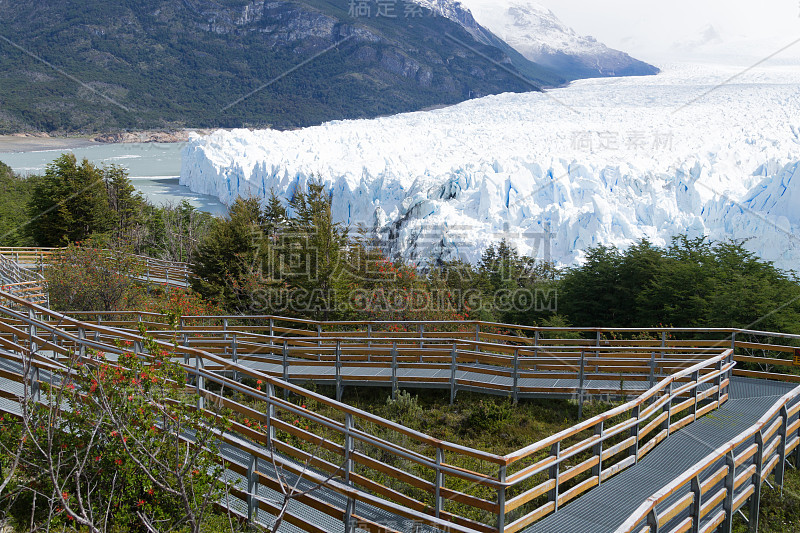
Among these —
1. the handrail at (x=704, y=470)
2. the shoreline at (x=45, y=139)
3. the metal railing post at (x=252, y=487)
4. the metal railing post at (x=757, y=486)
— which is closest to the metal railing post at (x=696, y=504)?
the handrail at (x=704, y=470)

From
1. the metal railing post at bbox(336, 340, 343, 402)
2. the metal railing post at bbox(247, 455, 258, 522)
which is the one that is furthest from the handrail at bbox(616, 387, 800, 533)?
the metal railing post at bbox(336, 340, 343, 402)

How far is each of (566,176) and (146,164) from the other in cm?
8497

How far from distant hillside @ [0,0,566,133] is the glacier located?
4103 cm

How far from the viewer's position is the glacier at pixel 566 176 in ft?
106

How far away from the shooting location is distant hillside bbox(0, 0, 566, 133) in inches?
3607

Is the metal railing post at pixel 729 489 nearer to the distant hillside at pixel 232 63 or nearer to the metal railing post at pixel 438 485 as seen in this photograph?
the metal railing post at pixel 438 485

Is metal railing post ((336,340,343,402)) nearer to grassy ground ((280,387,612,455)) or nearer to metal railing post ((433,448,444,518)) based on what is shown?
grassy ground ((280,387,612,455))

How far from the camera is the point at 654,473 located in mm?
5727

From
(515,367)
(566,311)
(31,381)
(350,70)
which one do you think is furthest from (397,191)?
(350,70)

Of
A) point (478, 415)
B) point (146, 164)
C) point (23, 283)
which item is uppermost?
point (146, 164)

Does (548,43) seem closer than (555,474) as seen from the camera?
No

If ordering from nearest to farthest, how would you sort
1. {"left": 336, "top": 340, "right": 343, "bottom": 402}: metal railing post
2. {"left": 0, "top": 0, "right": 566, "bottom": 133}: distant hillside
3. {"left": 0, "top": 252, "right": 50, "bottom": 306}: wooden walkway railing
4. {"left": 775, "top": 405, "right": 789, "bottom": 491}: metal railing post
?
1. {"left": 775, "top": 405, "right": 789, "bottom": 491}: metal railing post
2. {"left": 336, "top": 340, "right": 343, "bottom": 402}: metal railing post
3. {"left": 0, "top": 252, "right": 50, "bottom": 306}: wooden walkway railing
4. {"left": 0, "top": 0, "right": 566, "bottom": 133}: distant hillside

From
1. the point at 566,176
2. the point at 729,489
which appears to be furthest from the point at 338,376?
the point at 566,176

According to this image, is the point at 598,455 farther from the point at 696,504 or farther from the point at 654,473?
the point at 696,504
